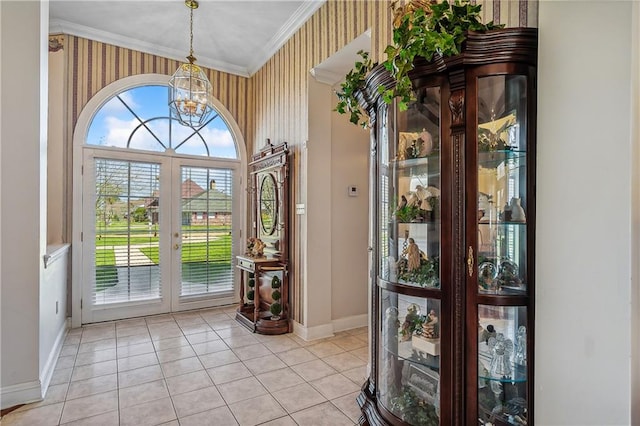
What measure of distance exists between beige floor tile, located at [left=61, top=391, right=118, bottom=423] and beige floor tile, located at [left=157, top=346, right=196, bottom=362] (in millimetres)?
637

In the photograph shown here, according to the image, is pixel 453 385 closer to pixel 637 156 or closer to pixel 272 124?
pixel 637 156

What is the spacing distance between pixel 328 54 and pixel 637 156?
2849mm

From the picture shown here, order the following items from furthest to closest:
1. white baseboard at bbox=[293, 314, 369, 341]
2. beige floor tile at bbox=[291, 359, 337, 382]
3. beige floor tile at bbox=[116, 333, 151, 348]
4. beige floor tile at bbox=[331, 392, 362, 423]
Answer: white baseboard at bbox=[293, 314, 369, 341], beige floor tile at bbox=[116, 333, 151, 348], beige floor tile at bbox=[291, 359, 337, 382], beige floor tile at bbox=[331, 392, 362, 423]

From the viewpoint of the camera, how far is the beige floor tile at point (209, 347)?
328 centimetres

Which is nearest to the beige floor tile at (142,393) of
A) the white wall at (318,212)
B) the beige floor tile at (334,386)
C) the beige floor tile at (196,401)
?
the beige floor tile at (196,401)

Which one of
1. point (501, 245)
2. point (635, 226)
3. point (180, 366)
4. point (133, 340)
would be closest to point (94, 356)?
point (133, 340)

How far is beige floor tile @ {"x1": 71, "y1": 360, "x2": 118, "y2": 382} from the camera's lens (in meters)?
2.76

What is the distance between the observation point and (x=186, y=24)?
3.88m

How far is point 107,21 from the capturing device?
3.86 m

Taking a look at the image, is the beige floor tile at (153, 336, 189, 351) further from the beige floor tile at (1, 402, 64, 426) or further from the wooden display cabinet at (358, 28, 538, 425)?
the wooden display cabinet at (358, 28, 538, 425)

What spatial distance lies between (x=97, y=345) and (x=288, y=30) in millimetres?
4114

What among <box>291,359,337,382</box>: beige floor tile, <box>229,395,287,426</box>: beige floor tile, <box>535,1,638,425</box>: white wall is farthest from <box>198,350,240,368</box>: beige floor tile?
<box>535,1,638,425</box>: white wall

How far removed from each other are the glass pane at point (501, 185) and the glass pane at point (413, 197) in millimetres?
206

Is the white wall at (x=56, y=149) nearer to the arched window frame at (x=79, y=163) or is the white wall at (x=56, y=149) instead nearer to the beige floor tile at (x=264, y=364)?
the arched window frame at (x=79, y=163)
